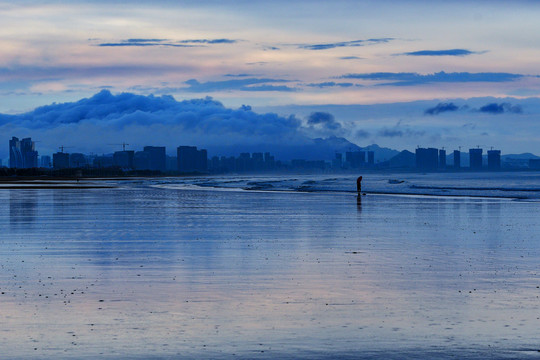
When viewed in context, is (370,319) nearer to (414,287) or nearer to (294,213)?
(414,287)

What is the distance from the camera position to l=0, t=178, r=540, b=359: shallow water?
1062 cm

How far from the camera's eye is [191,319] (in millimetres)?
12375

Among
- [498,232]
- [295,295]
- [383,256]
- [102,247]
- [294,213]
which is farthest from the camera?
[294,213]

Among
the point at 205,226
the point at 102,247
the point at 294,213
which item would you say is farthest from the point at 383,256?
the point at 294,213

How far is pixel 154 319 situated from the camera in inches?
487

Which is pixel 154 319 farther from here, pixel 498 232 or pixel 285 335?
pixel 498 232

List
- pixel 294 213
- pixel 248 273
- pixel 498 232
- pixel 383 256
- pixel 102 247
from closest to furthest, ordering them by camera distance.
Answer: pixel 248 273
pixel 383 256
pixel 102 247
pixel 498 232
pixel 294 213

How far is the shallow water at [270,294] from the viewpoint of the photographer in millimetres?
10617

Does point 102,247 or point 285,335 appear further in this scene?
point 102,247

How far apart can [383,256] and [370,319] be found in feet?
29.1

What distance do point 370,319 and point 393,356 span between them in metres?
2.47

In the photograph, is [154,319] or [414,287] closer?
[154,319]

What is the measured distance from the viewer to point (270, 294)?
48.5 ft

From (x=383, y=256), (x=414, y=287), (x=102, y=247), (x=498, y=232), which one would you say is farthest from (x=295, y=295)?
(x=498, y=232)
